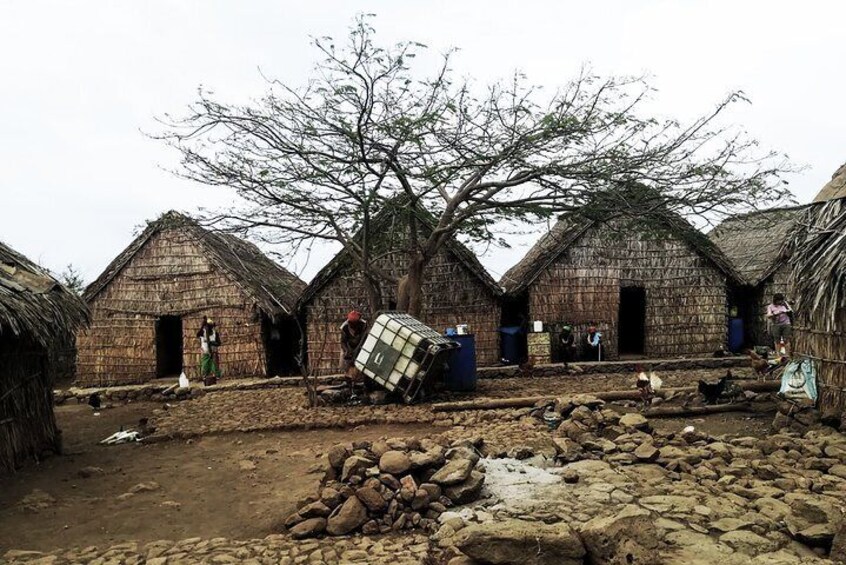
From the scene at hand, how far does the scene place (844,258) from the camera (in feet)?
21.1

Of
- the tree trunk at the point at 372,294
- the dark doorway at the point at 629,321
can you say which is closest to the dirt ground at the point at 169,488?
the tree trunk at the point at 372,294

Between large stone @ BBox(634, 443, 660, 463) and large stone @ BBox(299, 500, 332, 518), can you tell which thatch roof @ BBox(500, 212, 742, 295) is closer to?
large stone @ BBox(634, 443, 660, 463)

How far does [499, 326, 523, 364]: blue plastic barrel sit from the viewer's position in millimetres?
14797

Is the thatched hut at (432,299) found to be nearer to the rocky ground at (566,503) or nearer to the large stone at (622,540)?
the rocky ground at (566,503)

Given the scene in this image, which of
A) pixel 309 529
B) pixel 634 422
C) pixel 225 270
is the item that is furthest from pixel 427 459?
pixel 225 270

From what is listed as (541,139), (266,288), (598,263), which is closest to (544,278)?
(598,263)

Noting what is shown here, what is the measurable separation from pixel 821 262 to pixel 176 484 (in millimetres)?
7428

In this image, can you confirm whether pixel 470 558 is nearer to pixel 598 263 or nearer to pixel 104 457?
pixel 104 457

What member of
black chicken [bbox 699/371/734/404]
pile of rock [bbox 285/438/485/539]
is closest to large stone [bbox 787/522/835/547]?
pile of rock [bbox 285/438/485/539]

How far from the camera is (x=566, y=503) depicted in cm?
454

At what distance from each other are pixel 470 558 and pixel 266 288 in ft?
40.2

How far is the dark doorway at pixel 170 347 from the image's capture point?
1595cm

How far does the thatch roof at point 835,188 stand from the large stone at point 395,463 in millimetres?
5931

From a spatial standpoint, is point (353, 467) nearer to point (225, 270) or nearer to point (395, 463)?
point (395, 463)
